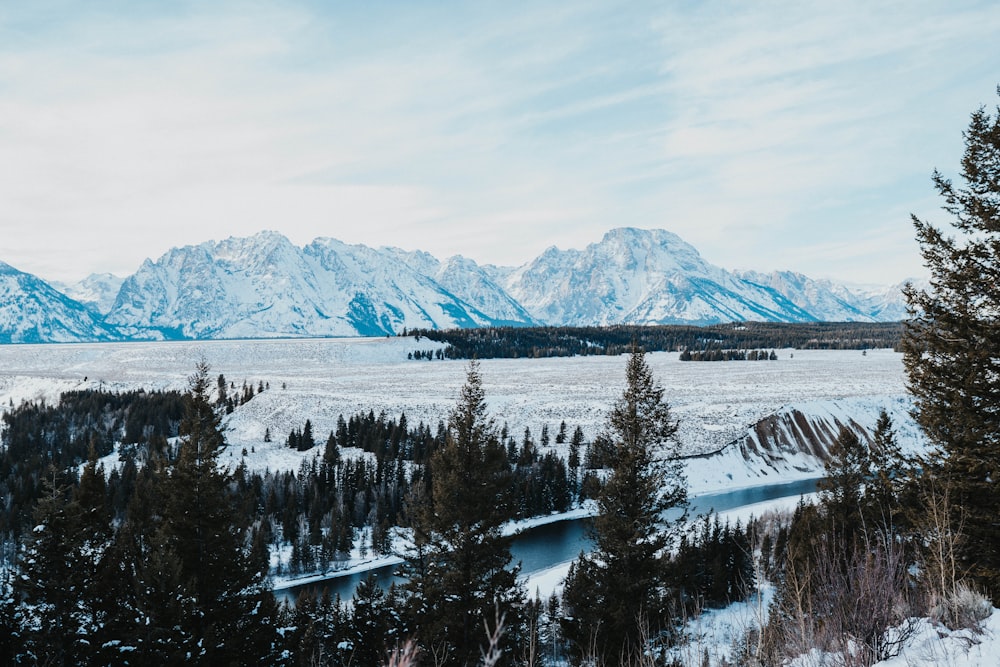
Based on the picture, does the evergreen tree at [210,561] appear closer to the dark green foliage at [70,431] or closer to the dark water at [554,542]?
the dark water at [554,542]

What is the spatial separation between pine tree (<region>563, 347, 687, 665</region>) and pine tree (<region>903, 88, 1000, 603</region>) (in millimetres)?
7559

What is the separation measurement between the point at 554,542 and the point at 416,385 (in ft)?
215

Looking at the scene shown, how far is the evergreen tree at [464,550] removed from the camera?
1666cm

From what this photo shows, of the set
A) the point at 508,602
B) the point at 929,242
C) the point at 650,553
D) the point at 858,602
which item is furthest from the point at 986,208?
the point at 508,602

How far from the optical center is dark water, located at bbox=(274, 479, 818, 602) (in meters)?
44.4

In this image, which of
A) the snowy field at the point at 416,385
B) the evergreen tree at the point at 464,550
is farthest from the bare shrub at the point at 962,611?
the snowy field at the point at 416,385

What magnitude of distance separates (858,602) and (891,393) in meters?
102

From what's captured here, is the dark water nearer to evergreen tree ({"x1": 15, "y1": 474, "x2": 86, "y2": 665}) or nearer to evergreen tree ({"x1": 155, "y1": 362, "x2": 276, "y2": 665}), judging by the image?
evergreen tree ({"x1": 15, "y1": 474, "x2": 86, "y2": 665})

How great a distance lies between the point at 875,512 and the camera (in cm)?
2495

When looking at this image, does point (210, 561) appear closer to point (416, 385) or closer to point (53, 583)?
point (53, 583)

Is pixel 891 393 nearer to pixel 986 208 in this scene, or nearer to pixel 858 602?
pixel 986 208

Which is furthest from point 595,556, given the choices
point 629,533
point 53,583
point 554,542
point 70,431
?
point 70,431

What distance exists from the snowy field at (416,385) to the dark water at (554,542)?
32.0 feet

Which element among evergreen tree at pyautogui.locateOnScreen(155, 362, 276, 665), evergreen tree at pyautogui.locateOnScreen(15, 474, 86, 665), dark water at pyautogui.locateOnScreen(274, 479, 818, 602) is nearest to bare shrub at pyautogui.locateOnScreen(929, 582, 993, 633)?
evergreen tree at pyautogui.locateOnScreen(155, 362, 276, 665)
